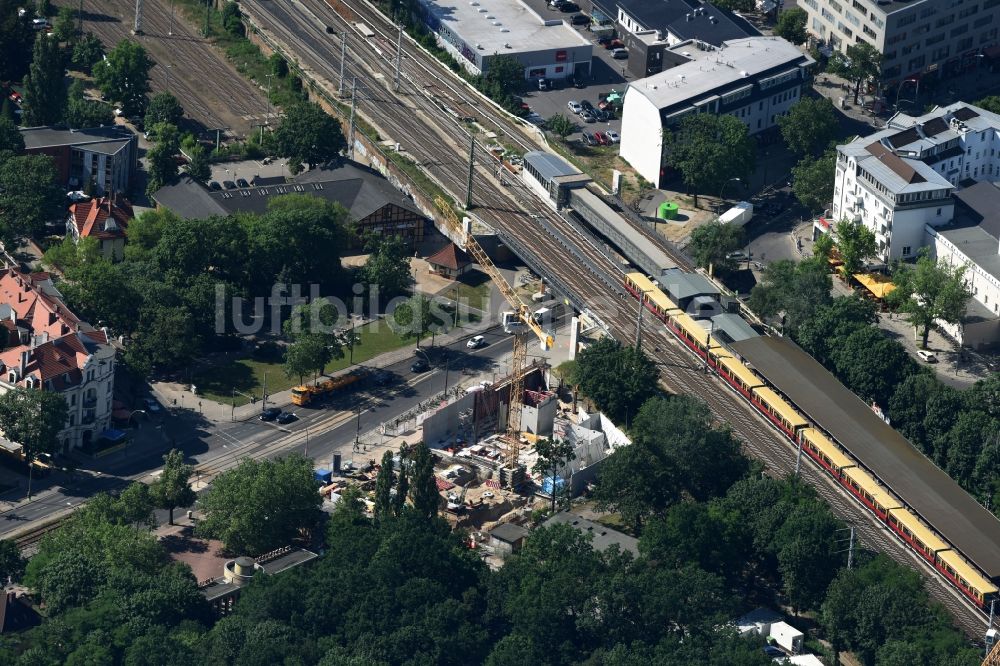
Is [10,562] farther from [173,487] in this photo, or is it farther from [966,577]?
[966,577]

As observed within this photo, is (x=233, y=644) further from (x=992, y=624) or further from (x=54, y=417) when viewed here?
(x=992, y=624)

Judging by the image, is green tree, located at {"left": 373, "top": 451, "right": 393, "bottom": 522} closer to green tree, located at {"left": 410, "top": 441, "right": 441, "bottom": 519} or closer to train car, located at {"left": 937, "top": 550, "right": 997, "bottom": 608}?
green tree, located at {"left": 410, "top": 441, "right": 441, "bottom": 519}

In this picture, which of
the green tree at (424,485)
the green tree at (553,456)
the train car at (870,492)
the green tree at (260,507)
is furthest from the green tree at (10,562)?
the train car at (870,492)

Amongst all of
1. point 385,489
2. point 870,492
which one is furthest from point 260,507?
point 870,492

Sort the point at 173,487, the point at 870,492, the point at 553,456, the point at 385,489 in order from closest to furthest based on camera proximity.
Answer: the point at 385,489, the point at 173,487, the point at 870,492, the point at 553,456

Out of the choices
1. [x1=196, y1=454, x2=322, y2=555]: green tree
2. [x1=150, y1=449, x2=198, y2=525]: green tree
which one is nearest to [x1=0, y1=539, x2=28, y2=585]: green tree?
[x1=150, y1=449, x2=198, y2=525]: green tree

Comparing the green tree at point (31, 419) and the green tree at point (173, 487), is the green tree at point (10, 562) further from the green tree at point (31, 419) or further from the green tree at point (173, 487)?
the green tree at point (31, 419)
